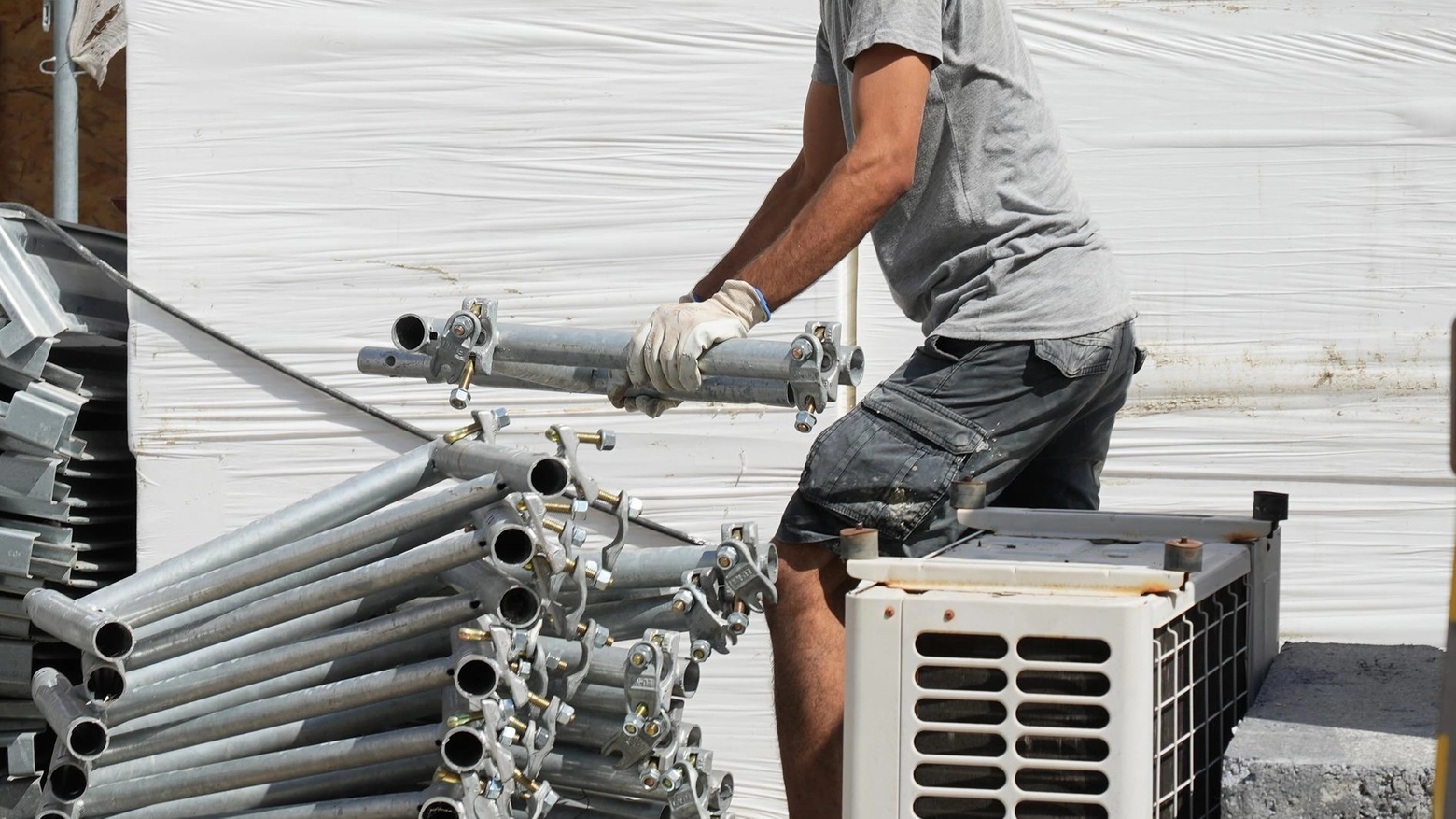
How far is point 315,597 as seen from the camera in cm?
251

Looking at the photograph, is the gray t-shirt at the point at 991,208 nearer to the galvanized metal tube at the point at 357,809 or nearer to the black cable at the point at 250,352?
the galvanized metal tube at the point at 357,809

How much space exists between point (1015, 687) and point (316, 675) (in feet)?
4.56

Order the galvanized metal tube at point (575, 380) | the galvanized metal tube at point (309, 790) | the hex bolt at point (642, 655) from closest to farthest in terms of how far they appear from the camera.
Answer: the galvanized metal tube at point (575, 380)
the hex bolt at point (642, 655)
the galvanized metal tube at point (309, 790)

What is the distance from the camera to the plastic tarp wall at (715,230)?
3562mm

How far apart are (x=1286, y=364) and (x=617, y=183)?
1.69m

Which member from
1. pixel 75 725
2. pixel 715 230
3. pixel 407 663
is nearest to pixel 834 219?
pixel 407 663

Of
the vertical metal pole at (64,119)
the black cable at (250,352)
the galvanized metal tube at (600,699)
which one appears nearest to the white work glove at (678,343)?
the galvanized metal tube at (600,699)

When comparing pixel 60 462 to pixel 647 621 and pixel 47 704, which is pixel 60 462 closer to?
pixel 47 704

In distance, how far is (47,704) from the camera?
8.38 feet

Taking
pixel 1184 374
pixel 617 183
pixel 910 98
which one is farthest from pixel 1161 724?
pixel 617 183

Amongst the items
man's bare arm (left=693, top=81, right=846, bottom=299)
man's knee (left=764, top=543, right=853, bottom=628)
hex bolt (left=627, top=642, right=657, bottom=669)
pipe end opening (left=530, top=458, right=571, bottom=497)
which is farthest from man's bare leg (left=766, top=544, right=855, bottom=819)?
man's bare arm (left=693, top=81, right=846, bottom=299)

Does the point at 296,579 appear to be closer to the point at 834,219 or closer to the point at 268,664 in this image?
the point at 268,664

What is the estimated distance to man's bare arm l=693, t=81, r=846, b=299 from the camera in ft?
8.89

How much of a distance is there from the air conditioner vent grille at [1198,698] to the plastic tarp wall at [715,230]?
5.58 feet
